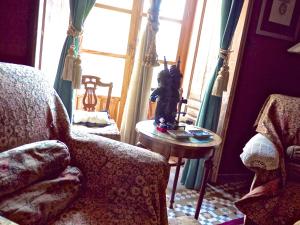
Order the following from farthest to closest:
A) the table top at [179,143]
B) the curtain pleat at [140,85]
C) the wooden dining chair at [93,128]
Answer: the curtain pleat at [140,85] < the wooden dining chair at [93,128] < the table top at [179,143]

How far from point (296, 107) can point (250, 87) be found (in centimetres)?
52

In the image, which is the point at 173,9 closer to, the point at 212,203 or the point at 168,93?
the point at 168,93

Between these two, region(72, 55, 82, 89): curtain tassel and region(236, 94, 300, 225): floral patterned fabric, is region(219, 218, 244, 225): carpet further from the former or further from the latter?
region(72, 55, 82, 89): curtain tassel

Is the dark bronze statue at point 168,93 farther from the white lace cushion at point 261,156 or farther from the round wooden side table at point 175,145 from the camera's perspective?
the white lace cushion at point 261,156

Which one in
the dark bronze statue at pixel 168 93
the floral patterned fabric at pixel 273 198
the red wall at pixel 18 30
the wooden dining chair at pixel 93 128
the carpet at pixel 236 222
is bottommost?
the carpet at pixel 236 222

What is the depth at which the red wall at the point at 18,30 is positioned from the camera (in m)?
1.77

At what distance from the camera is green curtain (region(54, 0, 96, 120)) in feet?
6.38

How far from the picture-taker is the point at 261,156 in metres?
1.79

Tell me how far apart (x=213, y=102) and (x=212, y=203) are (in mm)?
875

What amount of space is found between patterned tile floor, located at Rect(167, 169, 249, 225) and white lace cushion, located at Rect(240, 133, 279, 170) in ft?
1.87

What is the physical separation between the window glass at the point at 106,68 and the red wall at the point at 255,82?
4.10 ft

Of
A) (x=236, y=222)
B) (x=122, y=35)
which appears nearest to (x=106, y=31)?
(x=122, y=35)

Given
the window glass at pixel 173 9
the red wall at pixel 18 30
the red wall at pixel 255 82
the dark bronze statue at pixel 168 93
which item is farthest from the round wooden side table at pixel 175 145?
the window glass at pixel 173 9

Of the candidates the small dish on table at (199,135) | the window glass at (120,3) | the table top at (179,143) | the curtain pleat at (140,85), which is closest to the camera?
the table top at (179,143)
